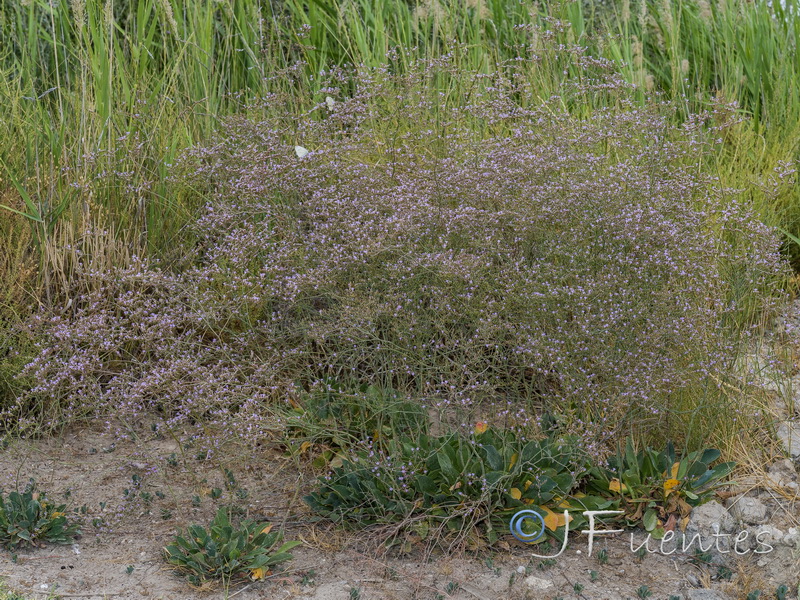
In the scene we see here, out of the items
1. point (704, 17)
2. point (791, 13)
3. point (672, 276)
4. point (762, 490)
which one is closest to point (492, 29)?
point (704, 17)

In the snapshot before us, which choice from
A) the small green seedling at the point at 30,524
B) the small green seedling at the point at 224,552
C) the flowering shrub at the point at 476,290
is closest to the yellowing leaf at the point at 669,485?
the flowering shrub at the point at 476,290

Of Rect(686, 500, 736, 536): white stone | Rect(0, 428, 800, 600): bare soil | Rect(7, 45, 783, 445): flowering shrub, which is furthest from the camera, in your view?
Rect(686, 500, 736, 536): white stone

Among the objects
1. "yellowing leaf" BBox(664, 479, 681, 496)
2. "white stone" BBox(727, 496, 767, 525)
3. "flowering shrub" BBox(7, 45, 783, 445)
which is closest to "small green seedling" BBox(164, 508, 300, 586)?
"flowering shrub" BBox(7, 45, 783, 445)

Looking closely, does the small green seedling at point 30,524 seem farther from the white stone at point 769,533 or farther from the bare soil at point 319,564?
the white stone at point 769,533

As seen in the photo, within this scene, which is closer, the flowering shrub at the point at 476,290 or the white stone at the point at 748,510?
the flowering shrub at the point at 476,290

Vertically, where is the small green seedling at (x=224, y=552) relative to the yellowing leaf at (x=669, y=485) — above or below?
above

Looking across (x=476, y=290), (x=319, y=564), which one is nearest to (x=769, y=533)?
(x=476, y=290)

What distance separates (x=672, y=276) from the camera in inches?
137

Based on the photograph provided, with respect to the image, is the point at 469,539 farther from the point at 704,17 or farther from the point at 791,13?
the point at 791,13

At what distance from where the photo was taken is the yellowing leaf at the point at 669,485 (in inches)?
132

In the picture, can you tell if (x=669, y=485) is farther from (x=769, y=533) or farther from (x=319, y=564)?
(x=319, y=564)

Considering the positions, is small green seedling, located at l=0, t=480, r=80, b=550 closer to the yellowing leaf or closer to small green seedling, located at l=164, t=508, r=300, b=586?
small green seedling, located at l=164, t=508, r=300, b=586

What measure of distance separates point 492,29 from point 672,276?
12.9 ft

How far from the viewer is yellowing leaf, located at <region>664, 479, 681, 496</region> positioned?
337cm
